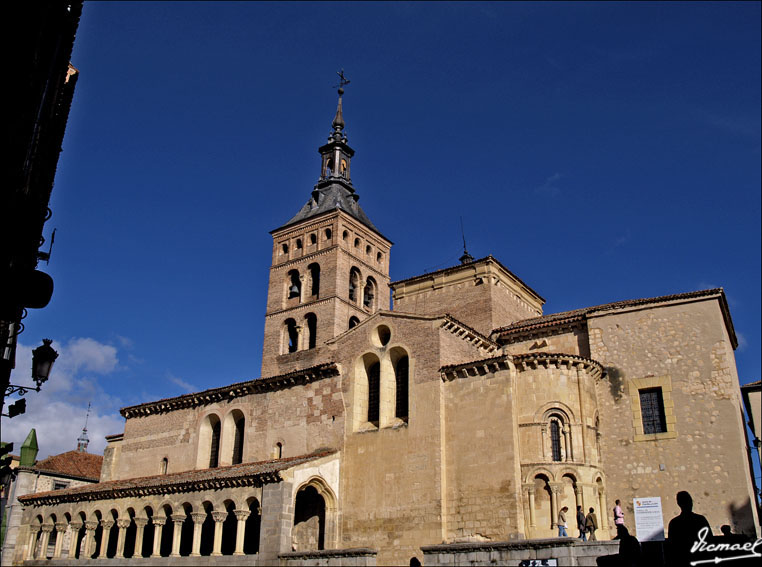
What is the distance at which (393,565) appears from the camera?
25281 millimetres

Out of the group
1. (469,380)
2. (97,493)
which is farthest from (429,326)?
(97,493)

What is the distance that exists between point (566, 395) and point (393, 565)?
28.0 feet

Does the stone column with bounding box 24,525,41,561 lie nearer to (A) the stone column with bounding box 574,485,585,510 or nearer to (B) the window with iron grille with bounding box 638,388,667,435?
(A) the stone column with bounding box 574,485,585,510

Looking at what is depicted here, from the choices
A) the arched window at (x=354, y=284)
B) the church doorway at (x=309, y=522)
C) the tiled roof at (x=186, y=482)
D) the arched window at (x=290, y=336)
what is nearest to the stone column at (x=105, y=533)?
the tiled roof at (x=186, y=482)

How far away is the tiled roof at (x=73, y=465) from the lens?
48150 mm

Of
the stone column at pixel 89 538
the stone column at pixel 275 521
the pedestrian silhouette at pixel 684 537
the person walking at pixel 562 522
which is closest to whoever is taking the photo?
the pedestrian silhouette at pixel 684 537

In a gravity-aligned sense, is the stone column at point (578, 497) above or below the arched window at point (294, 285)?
below

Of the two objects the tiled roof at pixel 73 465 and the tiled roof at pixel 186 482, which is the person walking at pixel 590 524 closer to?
the tiled roof at pixel 186 482

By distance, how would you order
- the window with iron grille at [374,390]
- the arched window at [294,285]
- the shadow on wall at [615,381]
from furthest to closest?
the arched window at [294,285] < the window with iron grille at [374,390] < the shadow on wall at [615,381]

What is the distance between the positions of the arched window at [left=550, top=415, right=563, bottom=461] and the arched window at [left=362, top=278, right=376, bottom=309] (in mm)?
19447

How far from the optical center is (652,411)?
26.2m

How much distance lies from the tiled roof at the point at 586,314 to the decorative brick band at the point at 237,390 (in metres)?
7.74

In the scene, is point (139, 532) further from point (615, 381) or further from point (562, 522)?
point (615, 381)

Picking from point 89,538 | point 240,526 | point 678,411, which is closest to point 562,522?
point 678,411
